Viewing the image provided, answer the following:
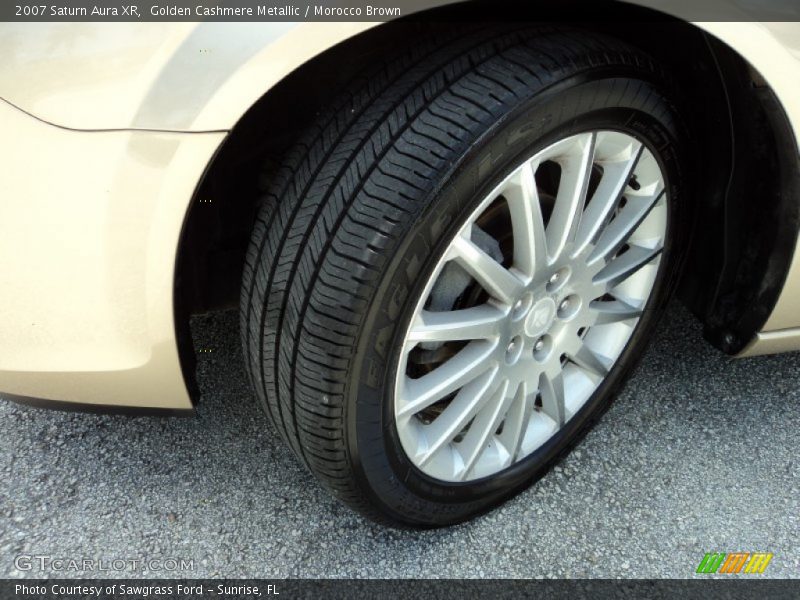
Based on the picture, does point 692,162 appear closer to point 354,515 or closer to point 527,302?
point 527,302

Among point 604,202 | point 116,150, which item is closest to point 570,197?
point 604,202

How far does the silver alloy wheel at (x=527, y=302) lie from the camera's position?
1.34 m

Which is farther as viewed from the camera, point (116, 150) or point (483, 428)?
point (483, 428)

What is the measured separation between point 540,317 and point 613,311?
0.78 ft

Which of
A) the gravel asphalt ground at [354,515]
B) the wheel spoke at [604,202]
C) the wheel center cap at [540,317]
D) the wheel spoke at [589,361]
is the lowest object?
the gravel asphalt ground at [354,515]

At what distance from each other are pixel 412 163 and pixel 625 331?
77 centimetres

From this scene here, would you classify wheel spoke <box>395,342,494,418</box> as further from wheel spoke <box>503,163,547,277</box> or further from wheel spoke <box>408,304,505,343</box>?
wheel spoke <box>503,163,547,277</box>

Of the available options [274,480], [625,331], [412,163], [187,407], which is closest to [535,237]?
[412,163]

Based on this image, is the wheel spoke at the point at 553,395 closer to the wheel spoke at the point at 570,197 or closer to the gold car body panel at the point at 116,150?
the wheel spoke at the point at 570,197

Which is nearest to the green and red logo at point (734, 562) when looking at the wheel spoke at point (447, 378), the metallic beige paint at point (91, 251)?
the wheel spoke at point (447, 378)

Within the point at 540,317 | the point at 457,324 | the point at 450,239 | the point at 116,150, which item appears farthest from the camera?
the point at 540,317

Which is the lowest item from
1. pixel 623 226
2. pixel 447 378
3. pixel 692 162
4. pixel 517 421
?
pixel 517 421

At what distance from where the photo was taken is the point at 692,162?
154 centimetres

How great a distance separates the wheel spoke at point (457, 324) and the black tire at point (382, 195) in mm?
61
